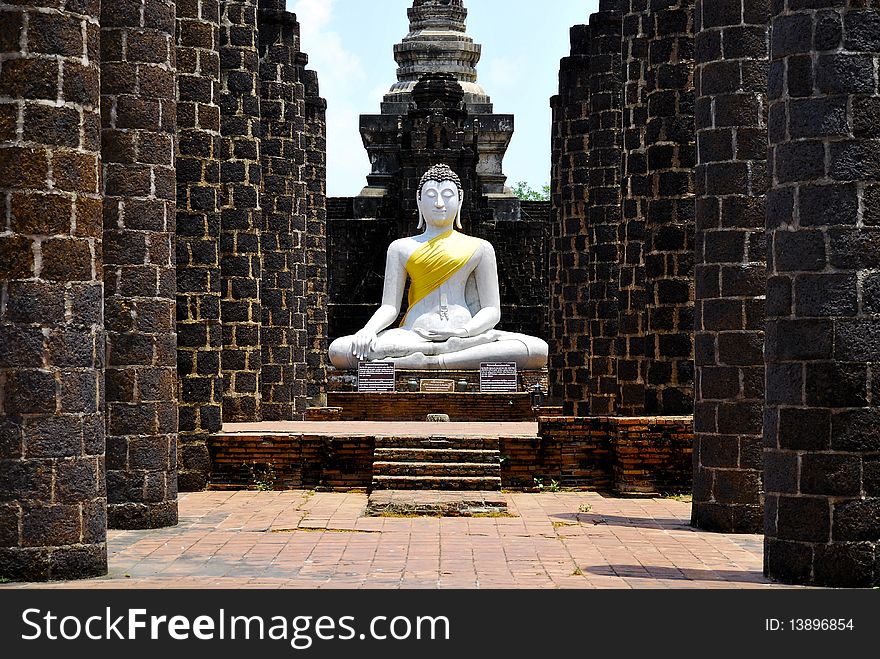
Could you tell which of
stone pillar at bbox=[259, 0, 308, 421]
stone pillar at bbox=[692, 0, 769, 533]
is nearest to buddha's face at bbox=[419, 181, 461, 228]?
stone pillar at bbox=[259, 0, 308, 421]

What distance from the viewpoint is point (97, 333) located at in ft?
32.7

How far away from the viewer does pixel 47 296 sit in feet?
31.7

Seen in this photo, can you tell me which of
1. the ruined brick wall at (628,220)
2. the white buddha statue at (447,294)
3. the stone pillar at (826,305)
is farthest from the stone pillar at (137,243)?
the white buddha statue at (447,294)

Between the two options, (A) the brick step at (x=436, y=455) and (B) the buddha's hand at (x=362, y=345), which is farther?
(B) the buddha's hand at (x=362, y=345)

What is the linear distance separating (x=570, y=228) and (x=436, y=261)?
2.41 meters

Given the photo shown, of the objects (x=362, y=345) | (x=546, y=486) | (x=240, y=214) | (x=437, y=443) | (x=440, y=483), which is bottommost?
(x=546, y=486)

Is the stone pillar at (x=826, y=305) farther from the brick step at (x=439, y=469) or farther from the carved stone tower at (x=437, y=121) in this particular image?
the carved stone tower at (x=437, y=121)

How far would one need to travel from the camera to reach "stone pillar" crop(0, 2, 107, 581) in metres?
9.62

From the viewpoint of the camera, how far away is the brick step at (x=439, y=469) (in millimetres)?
15359

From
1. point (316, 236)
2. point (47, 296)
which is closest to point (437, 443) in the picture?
point (47, 296)

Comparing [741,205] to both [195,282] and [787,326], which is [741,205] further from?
[195,282]

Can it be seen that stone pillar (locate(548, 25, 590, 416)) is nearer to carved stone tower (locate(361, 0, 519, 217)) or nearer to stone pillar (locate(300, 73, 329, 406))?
stone pillar (locate(300, 73, 329, 406))

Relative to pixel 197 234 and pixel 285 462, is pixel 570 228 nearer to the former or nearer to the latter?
→ pixel 285 462

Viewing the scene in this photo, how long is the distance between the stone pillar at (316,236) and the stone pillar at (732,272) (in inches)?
585
